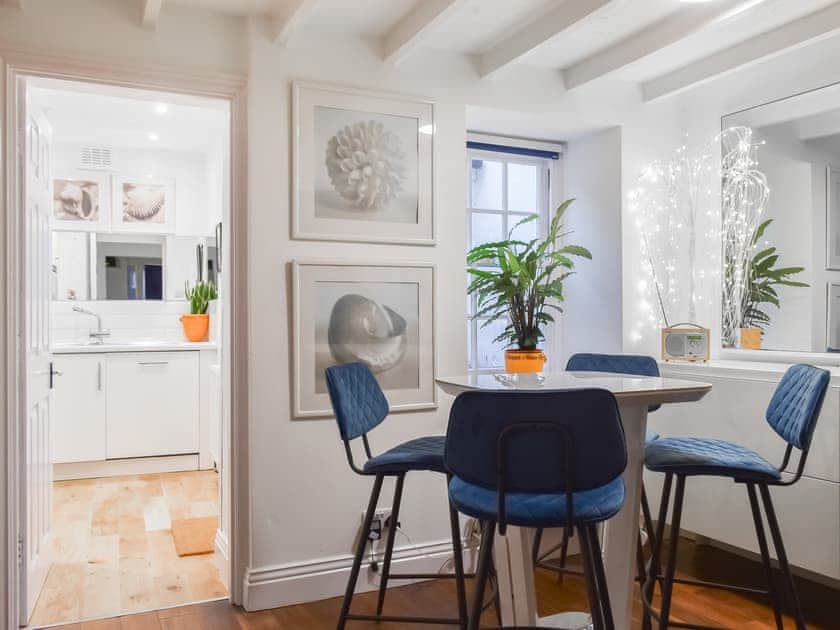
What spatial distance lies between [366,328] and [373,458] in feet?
2.58

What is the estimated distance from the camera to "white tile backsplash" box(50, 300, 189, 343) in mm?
5375

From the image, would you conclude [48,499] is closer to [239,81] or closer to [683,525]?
[239,81]

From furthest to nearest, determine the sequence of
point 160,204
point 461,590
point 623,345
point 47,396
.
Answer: point 160,204
point 623,345
point 47,396
point 461,590

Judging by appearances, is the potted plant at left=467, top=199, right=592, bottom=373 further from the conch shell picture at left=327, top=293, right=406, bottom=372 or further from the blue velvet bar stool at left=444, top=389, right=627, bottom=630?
the blue velvet bar stool at left=444, top=389, right=627, bottom=630

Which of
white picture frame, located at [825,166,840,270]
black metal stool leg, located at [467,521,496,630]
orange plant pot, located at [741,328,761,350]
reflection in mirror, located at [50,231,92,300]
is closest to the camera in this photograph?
black metal stool leg, located at [467,521,496,630]

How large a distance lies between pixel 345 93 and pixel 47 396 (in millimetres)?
1862

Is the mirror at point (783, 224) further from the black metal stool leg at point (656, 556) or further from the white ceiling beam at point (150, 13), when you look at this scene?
the white ceiling beam at point (150, 13)

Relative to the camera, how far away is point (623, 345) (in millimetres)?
3518

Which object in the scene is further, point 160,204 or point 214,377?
point 160,204

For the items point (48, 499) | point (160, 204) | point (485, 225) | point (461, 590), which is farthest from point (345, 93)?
point (160, 204)

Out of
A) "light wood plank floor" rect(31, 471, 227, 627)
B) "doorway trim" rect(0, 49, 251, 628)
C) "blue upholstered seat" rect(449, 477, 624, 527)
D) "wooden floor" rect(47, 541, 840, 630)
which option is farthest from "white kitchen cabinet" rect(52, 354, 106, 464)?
"blue upholstered seat" rect(449, 477, 624, 527)

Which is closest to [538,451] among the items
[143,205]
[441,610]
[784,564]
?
[784,564]

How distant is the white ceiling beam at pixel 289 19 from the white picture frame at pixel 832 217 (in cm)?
231

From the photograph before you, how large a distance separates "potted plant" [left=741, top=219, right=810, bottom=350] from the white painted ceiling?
291 cm
